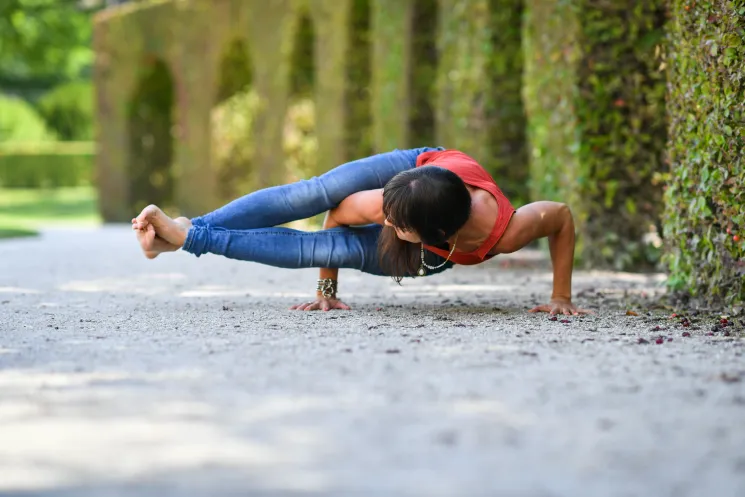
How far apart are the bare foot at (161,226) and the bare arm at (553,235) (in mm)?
1513

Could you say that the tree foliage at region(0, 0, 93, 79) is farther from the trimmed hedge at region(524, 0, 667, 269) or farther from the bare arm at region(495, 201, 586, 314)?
the bare arm at region(495, 201, 586, 314)

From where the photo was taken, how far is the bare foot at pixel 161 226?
543 cm

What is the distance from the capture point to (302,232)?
5645 mm

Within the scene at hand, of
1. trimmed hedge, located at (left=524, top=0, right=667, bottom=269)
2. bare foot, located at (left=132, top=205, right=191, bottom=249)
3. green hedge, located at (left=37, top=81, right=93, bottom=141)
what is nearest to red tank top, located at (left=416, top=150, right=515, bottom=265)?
bare foot, located at (left=132, top=205, right=191, bottom=249)

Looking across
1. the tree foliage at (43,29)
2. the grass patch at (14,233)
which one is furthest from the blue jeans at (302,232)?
the tree foliage at (43,29)

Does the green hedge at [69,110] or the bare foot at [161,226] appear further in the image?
the green hedge at [69,110]

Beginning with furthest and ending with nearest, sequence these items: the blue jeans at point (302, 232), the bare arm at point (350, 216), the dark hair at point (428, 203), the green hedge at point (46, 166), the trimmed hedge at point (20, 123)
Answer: the trimmed hedge at point (20, 123)
the green hedge at point (46, 166)
the blue jeans at point (302, 232)
the bare arm at point (350, 216)
the dark hair at point (428, 203)

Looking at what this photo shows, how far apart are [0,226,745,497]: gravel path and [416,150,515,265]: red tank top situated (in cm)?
30

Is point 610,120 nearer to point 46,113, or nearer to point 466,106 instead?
point 466,106

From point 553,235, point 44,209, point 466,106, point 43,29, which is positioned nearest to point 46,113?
point 43,29

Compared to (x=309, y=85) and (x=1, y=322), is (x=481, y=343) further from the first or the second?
(x=309, y=85)

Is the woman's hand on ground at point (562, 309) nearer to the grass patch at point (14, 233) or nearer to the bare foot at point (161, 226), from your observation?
Result: the bare foot at point (161, 226)

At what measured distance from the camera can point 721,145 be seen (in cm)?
540

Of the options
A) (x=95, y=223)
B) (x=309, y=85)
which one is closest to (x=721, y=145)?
(x=309, y=85)
